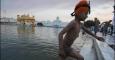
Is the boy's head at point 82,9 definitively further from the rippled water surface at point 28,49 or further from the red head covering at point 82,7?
the rippled water surface at point 28,49

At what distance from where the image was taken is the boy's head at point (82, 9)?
4.36 m

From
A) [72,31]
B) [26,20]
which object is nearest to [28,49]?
[72,31]

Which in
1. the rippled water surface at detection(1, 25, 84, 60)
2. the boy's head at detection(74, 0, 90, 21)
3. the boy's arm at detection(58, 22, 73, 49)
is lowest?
the rippled water surface at detection(1, 25, 84, 60)

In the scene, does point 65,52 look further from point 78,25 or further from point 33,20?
point 33,20

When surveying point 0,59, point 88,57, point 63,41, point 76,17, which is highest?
point 76,17

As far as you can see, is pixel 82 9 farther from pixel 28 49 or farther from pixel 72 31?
pixel 28 49

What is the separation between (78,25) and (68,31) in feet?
0.67

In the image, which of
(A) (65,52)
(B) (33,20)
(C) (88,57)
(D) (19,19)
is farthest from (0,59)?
(D) (19,19)

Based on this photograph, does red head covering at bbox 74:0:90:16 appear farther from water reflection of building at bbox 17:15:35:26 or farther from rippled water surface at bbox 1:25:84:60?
water reflection of building at bbox 17:15:35:26

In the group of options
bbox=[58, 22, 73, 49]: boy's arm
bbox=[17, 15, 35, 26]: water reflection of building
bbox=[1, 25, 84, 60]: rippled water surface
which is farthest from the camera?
bbox=[17, 15, 35, 26]: water reflection of building

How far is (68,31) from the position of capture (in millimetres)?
4535

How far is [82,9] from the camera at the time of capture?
4367mm

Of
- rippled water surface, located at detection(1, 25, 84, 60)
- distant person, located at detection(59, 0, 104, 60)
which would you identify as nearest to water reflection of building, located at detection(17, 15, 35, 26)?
rippled water surface, located at detection(1, 25, 84, 60)

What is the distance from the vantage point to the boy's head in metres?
4.36
